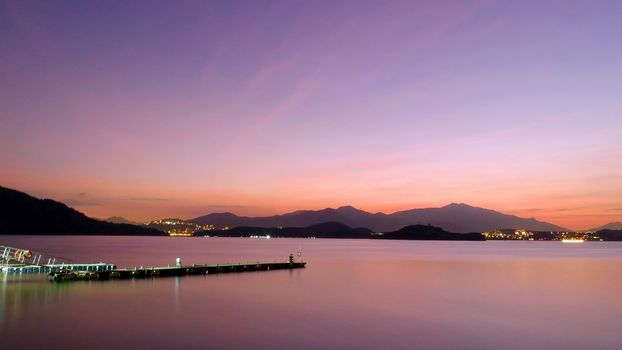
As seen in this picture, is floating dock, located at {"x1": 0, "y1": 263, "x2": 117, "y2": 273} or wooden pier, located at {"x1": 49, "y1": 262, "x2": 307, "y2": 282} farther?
floating dock, located at {"x1": 0, "y1": 263, "x2": 117, "y2": 273}

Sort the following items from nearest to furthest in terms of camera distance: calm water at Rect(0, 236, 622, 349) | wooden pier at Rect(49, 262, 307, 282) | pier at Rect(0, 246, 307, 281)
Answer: calm water at Rect(0, 236, 622, 349)
wooden pier at Rect(49, 262, 307, 282)
pier at Rect(0, 246, 307, 281)

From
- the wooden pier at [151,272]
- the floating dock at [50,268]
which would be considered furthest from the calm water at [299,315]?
the floating dock at [50,268]

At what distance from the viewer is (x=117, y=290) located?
121 feet

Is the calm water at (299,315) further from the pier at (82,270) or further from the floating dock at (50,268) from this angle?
the floating dock at (50,268)

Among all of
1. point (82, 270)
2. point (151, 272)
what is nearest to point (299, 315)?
point (151, 272)

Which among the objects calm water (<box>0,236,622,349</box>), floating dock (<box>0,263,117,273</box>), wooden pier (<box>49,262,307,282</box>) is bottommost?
calm water (<box>0,236,622,349</box>)

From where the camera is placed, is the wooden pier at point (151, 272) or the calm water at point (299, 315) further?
the wooden pier at point (151, 272)

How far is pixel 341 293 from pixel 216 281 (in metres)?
11.7

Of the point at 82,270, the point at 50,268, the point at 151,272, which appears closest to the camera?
the point at 50,268

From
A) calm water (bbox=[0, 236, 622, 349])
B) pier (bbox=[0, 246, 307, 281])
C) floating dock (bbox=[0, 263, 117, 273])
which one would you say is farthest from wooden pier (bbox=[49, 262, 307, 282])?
calm water (bbox=[0, 236, 622, 349])

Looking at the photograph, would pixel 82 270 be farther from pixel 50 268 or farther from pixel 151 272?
pixel 151 272

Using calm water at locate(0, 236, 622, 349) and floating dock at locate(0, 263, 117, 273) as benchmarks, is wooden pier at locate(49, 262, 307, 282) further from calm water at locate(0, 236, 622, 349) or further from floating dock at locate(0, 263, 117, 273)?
calm water at locate(0, 236, 622, 349)

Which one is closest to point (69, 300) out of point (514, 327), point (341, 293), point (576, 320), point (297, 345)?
point (297, 345)

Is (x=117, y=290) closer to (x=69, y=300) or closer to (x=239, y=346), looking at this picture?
(x=69, y=300)
